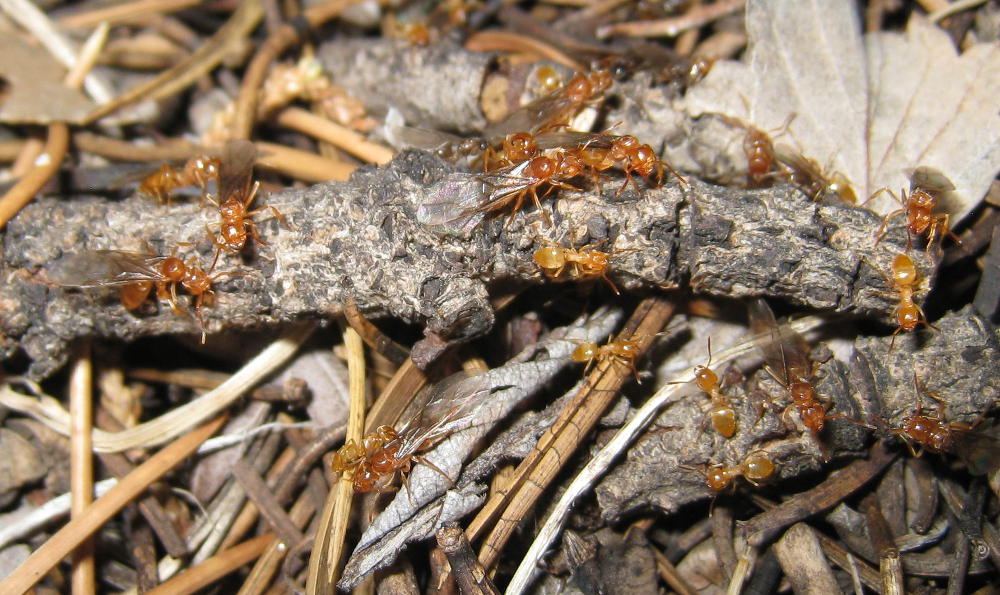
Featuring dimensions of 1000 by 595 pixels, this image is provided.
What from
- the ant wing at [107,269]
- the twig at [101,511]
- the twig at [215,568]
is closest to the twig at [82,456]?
the twig at [101,511]

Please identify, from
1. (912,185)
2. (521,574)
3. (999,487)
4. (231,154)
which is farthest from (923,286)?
(231,154)

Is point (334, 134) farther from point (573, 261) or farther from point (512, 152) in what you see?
point (573, 261)

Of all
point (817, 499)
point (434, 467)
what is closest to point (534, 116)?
point (434, 467)

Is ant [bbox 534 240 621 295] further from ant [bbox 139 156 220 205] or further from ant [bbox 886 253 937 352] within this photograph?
ant [bbox 139 156 220 205]

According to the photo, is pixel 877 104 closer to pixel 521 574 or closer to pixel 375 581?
pixel 521 574

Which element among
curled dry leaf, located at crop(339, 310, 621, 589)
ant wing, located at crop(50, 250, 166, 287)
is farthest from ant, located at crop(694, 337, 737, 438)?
ant wing, located at crop(50, 250, 166, 287)
